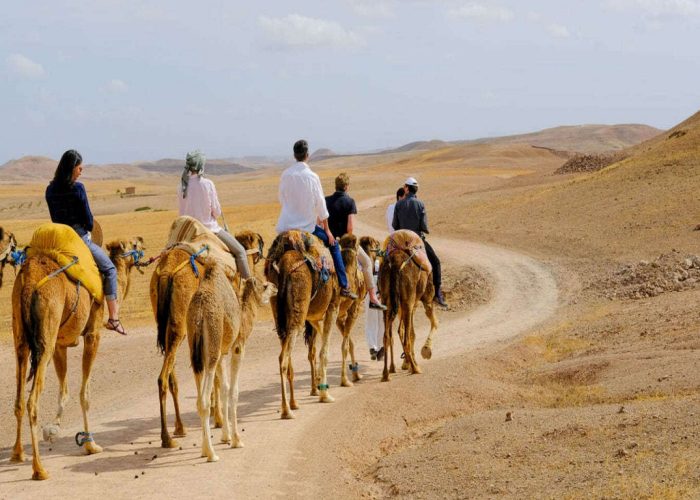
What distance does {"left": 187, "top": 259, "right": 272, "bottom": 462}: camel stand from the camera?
945 cm

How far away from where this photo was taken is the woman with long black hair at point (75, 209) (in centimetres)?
1019

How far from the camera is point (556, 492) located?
7941 mm

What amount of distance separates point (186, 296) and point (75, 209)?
1.61 metres

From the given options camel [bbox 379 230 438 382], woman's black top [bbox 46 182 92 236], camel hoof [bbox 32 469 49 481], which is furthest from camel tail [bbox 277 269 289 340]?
camel hoof [bbox 32 469 49 481]

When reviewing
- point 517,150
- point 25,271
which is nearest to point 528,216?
point 25,271

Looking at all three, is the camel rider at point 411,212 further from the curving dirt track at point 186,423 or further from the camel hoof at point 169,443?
the camel hoof at point 169,443

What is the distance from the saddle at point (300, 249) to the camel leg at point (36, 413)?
3.58m

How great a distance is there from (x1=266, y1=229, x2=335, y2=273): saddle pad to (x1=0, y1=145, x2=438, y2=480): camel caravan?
0.05 ft

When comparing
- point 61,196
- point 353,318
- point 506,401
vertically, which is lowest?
point 506,401

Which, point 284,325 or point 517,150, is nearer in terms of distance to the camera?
point 284,325

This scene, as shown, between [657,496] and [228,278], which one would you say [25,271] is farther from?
[657,496]

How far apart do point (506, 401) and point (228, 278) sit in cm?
449

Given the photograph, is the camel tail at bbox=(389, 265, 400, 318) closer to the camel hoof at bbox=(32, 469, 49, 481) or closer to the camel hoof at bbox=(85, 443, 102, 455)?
the camel hoof at bbox=(85, 443, 102, 455)

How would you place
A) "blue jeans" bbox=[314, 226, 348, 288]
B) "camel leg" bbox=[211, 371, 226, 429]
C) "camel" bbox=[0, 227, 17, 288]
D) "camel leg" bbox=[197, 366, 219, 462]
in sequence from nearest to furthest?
"camel leg" bbox=[197, 366, 219, 462], "camel" bbox=[0, 227, 17, 288], "camel leg" bbox=[211, 371, 226, 429], "blue jeans" bbox=[314, 226, 348, 288]
